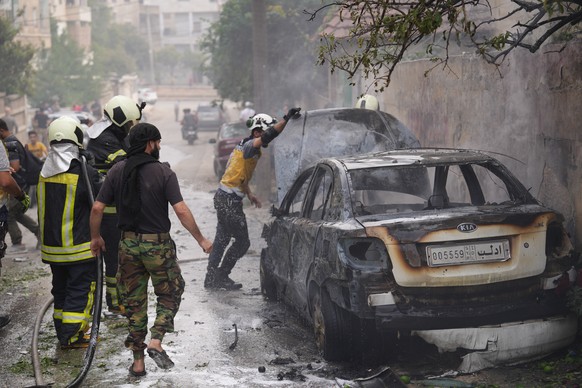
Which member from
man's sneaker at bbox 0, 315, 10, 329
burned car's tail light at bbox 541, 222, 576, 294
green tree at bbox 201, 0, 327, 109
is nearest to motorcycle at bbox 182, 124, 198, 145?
green tree at bbox 201, 0, 327, 109

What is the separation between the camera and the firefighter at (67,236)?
7.67 meters

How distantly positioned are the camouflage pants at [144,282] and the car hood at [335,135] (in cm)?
460

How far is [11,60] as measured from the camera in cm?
3366

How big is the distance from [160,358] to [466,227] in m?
2.40

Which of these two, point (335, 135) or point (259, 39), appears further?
point (259, 39)

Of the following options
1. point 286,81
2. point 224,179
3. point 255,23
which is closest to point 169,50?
point 286,81

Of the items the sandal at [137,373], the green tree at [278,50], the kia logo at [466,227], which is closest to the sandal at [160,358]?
the sandal at [137,373]

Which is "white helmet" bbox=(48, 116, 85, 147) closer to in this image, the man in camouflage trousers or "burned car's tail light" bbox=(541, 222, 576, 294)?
the man in camouflage trousers

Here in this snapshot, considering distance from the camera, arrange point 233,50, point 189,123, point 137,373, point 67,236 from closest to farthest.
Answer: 1. point 137,373
2. point 67,236
3. point 233,50
4. point 189,123

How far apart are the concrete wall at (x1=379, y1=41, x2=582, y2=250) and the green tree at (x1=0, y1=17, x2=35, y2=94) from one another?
75.2ft

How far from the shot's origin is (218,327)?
27.2 feet

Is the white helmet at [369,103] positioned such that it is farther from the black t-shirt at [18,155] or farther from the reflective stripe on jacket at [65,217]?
the reflective stripe on jacket at [65,217]

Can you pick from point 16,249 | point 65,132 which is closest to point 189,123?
point 16,249

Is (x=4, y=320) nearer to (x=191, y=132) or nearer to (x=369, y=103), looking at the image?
(x=369, y=103)
